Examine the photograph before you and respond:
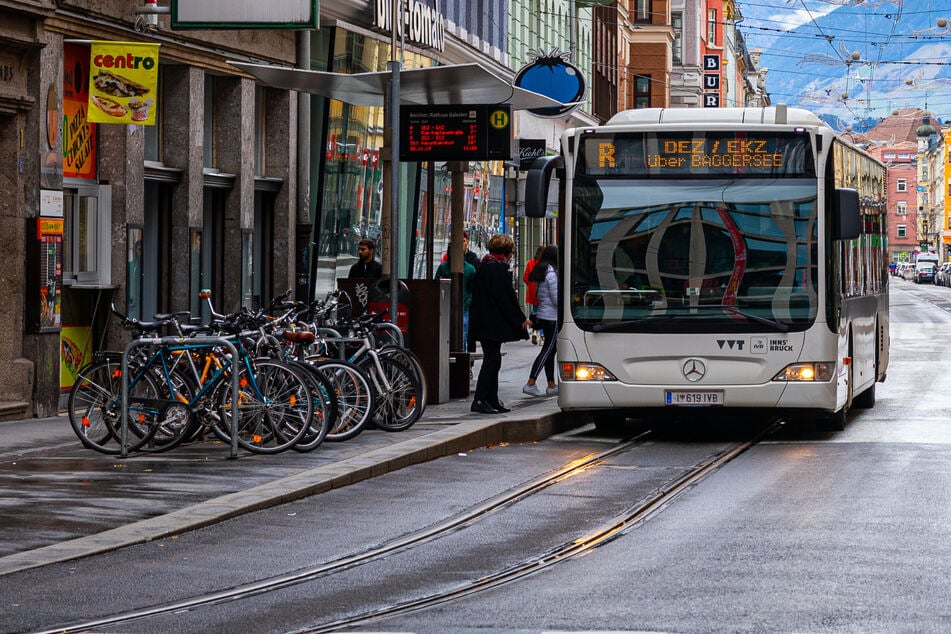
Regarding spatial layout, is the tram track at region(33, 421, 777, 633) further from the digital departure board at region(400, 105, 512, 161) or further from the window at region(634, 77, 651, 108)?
the window at region(634, 77, 651, 108)

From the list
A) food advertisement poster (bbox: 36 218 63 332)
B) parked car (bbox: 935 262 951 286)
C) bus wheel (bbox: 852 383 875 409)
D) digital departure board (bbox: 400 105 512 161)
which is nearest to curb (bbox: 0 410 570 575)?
digital departure board (bbox: 400 105 512 161)

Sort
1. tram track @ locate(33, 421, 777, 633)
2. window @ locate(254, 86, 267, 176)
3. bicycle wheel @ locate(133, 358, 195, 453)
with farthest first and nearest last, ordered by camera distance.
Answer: window @ locate(254, 86, 267, 176) < bicycle wheel @ locate(133, 358, 195, 453) < tram track @ locate(33, 421, 777, 633)

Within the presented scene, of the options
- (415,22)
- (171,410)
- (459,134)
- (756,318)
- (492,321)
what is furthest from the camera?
(415,22)

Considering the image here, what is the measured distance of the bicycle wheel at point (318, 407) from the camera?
1393cm

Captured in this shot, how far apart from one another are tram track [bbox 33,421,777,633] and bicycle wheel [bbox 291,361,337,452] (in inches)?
70.5

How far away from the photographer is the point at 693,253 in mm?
16109

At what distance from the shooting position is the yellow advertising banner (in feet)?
57.8

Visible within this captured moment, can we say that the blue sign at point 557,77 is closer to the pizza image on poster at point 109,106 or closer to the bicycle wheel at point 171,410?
the pizza image on poster at point 109,106

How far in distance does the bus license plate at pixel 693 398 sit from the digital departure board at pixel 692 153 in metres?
1.98

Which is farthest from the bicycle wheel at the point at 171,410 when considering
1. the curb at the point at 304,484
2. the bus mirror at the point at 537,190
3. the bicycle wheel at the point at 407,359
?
the bus mirror at the point at 537,190

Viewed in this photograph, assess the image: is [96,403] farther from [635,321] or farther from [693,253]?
[693,253]

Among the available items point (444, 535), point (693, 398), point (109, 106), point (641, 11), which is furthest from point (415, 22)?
point (641, 11)

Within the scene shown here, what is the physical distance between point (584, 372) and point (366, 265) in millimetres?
4032

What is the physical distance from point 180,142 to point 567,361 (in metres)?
6.35
